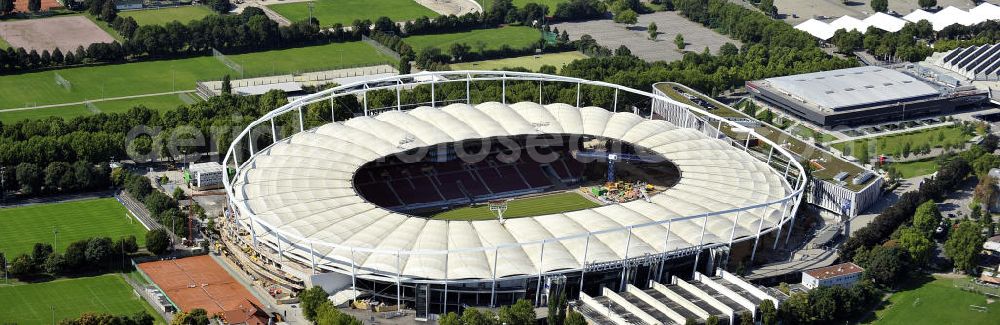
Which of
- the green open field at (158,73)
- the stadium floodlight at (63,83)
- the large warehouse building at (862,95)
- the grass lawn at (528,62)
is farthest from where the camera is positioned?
the grass lawn at (528,62)

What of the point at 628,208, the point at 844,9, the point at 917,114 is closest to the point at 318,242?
the point at 628,208

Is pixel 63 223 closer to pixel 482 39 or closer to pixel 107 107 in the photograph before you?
pixel 107 107

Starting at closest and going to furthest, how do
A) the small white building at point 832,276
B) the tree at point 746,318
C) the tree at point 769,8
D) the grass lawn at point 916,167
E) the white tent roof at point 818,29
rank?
the tree at point 746,318 → the small white building at point 832,276 → the grass lawn at point 916,167 → the white tent roof at point 818,29 → the tree at point 769,8

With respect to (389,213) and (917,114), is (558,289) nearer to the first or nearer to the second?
(389,213)

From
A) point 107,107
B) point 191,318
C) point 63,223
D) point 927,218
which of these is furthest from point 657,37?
point 191,318

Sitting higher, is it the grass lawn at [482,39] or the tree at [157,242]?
the grass lawn at [482,39]

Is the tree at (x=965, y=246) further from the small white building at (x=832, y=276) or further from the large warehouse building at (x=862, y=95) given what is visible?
the large warehouse building at (x=862, y=95)

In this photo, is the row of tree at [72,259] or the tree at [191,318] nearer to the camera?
the tree at [191,318]

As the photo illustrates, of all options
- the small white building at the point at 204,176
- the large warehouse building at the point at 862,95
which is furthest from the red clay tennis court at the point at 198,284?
the large warehouse building at the point at 862,95
